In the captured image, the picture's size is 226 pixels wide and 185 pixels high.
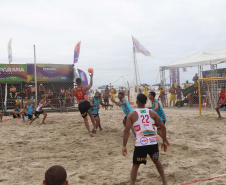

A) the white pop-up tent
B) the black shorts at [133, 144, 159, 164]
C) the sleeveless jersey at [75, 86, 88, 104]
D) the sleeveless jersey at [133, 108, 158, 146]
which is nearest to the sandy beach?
the black shorts at [133, 144, 159, 164]

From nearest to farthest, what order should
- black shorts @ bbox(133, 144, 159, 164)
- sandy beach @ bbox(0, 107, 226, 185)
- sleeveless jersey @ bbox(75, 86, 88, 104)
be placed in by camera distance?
1. black shorts @ bbox(133, 144, 159, 164)
2. sandy beach @ bbox(0, 107, 226, 185)
3. sleeveless jersey @ bbox(75, 86, 88, 104)

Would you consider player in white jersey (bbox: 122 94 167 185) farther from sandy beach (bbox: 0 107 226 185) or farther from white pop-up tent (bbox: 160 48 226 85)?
white pop-up tent (bbox: 160 48 226 85)

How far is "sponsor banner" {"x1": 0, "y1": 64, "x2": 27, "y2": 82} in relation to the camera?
1412 cm

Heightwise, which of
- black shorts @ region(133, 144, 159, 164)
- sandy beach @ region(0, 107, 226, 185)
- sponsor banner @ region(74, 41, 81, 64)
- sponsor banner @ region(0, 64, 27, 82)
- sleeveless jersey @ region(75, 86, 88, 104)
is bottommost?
sandy beach @ region(0, 107, 226, 185)

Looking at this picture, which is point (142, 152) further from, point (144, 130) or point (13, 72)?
point (13, 72)

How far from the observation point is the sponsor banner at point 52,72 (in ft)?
48.0

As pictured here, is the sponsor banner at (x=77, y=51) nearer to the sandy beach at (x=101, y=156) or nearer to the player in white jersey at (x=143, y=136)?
the sandy beach at (x=101, y=156)

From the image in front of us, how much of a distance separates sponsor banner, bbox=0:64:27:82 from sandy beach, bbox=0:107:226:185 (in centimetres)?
723

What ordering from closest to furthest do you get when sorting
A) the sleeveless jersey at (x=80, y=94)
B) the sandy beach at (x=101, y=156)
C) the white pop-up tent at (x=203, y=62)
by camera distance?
the sandy beach at (x=101, y=156)
the sleeveless jersey at (x=80, y=94)
the white pop-up tent at (x=203, y=62)

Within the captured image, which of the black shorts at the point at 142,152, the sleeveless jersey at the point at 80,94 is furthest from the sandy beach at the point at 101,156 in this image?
the sleeveless jersey at the point at 80,94

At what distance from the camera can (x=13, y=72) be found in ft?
46.9

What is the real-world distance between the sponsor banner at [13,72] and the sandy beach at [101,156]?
23.7 feet

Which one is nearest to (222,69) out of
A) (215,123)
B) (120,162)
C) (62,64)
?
(215,123)

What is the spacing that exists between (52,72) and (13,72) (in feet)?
7.62
